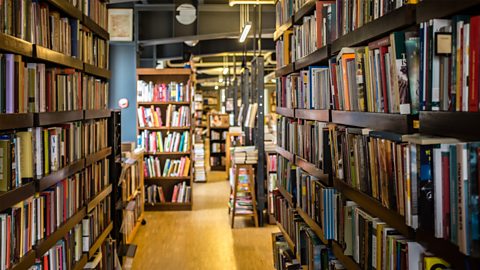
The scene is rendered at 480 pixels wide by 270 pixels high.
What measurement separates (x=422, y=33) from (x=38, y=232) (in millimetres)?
2119

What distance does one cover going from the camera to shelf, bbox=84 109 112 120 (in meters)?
3.76

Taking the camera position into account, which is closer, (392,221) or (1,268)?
(392,221)

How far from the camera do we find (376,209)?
204 centimetres

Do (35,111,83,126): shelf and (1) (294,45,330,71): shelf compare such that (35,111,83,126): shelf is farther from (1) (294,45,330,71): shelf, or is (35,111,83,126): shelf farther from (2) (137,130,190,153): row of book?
(2) (137,130,190,153): row of book

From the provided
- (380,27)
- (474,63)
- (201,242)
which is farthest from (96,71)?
(474,63)

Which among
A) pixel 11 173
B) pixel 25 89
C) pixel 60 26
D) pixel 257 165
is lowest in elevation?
pixel 257 165

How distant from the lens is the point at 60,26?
3.19 m

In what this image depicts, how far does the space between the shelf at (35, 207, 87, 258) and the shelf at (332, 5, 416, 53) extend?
1.83 meters

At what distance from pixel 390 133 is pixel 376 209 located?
0.33m

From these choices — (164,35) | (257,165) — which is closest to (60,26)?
(257,165)

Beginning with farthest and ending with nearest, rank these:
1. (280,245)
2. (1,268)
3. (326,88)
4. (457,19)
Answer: (280,245), (326,88), (1,268), (457,19)

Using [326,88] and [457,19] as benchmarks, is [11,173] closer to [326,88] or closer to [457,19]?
[326,88]

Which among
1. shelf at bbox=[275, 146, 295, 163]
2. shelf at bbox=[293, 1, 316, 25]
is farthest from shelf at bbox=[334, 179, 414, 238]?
shelf at bbox=[275, 146, 295, 163]

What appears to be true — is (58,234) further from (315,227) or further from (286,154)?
(286,154)
